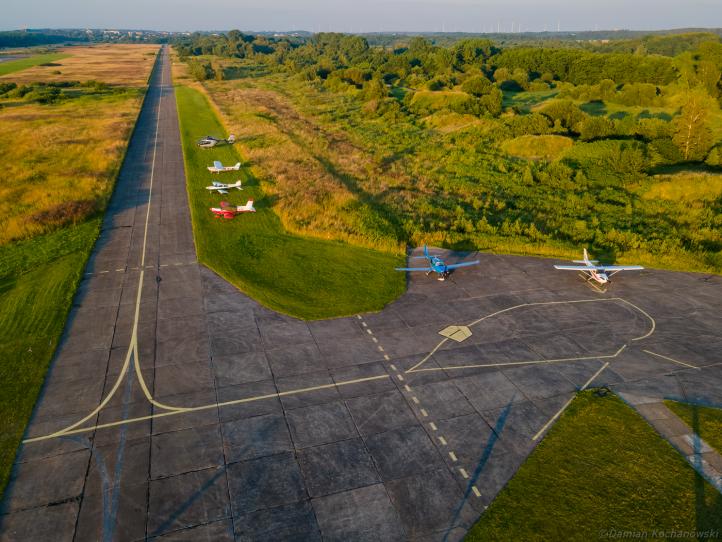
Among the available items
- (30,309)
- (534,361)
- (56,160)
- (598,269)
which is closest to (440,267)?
(534,361)

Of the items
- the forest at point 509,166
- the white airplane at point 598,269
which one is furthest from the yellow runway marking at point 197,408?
the white airplane at point 598,269

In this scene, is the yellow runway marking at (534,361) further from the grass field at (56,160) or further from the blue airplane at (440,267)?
the grass field at (56,160)

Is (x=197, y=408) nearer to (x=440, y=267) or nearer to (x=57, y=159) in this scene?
(x=440, y=267)

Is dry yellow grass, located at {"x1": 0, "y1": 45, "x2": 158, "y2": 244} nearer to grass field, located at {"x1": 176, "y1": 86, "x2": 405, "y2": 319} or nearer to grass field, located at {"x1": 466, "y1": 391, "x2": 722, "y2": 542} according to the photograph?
grass field, located at {"x1": 176, "y1": 86, "x2": 405, "y2": 319}

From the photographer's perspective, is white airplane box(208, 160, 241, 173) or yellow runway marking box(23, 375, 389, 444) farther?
white airplane box(208, 160, 241, 173)

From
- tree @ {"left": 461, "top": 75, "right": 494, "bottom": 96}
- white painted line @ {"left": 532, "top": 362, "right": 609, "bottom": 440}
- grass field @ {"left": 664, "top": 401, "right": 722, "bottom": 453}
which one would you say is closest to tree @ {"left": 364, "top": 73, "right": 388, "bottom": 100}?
tree @ {"left": 461, "top": 75, "right": 494, "bottom": 96}

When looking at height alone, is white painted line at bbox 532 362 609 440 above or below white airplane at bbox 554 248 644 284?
below

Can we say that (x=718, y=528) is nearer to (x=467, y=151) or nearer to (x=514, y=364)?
(x=514, y=364)
